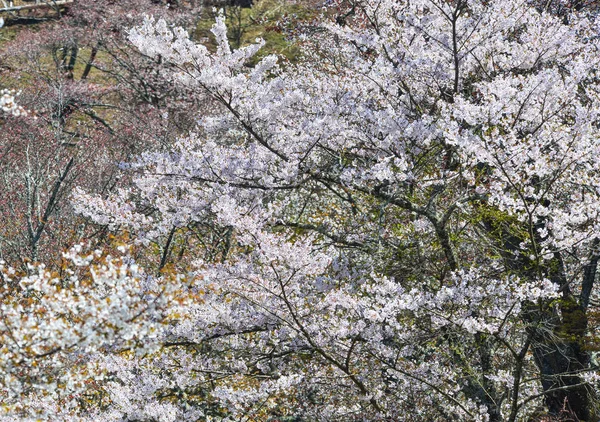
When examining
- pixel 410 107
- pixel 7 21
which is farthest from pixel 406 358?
pixel 7 21

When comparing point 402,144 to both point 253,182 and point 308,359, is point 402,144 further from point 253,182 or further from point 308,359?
point 308,359

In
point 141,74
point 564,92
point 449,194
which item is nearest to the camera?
point 564,92

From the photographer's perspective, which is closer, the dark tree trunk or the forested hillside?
the forested hillside

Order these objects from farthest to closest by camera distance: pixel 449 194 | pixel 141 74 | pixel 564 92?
pixel 141 74 → pixel 449 194 → pixel 564 92

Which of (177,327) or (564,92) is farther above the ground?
(564,92)

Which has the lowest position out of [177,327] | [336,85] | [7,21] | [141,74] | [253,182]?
[177,327]

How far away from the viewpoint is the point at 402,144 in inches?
262

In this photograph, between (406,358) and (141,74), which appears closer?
(406,358)

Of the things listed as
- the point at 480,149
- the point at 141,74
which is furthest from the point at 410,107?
the point at 141,74

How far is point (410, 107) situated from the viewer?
748 cm

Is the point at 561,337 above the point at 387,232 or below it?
below

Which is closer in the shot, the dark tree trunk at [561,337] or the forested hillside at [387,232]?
the forested hillside at [387,232]

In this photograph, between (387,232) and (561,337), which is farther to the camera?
(387,232)

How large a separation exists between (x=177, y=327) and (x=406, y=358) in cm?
271
